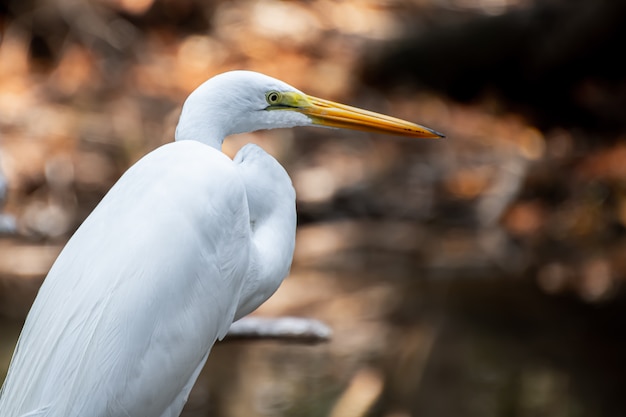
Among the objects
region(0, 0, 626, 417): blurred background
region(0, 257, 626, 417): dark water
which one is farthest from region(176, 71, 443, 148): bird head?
region(0, 257, 626, 417): dark water

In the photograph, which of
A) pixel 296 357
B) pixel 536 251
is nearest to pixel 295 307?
pixel 296 357

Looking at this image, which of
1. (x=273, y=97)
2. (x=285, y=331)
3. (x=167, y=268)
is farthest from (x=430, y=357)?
(x=167, y=268)

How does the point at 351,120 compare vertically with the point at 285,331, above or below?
above

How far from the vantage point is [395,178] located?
5117mm

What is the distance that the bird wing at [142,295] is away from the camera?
5.84ft

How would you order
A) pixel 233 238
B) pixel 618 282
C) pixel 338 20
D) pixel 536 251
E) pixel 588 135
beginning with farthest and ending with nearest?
pixel 338 20
pixel 588 135
pixel 536 251
pixel 618 282
pixel 233 238

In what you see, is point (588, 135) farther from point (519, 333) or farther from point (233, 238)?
point (233, 238)

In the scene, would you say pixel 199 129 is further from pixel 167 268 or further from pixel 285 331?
pixel 285 331

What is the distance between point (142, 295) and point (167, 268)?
8 centimetres

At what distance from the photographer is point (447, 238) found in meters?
4.69

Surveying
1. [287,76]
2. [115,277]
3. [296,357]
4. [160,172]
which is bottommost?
[296,357]

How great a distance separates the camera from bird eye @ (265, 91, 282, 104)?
80.1 inches

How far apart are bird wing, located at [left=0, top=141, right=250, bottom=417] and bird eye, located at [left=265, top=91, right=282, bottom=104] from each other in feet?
0.58

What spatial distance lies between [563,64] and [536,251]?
210cm
